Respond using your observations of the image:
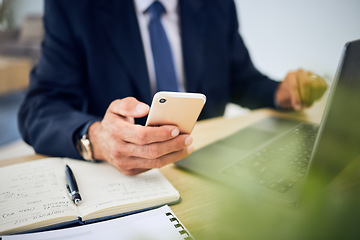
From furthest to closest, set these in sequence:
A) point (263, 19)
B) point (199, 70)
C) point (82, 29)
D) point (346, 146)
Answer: point (263, 19) < point (199, 70) < point (82, 29) < point (346, 146)

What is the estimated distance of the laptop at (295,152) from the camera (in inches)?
13.4

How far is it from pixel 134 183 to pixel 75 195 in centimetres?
10

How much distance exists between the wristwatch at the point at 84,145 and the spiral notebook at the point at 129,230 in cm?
19

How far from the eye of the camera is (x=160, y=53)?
0.84 metres

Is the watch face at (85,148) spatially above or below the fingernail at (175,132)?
below

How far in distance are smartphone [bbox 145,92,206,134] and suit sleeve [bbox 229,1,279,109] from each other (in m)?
0.61

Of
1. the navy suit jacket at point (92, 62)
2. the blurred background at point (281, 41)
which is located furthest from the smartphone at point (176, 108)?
the blurred background at point (281, 41)

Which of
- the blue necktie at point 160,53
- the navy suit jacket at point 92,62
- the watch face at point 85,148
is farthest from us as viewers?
the blue necktie at point 160,53

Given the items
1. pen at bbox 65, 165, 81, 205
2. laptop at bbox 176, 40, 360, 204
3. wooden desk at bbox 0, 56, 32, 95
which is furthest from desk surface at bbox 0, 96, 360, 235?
wooden desk at bbox 0, 56, 32, 95

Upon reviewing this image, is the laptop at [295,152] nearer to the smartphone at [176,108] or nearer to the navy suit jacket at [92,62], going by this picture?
the smartphone at [176,108]

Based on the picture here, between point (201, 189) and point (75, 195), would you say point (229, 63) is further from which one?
point (75, 195)

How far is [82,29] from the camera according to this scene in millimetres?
758

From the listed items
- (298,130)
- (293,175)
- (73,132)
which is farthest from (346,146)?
(73,132)

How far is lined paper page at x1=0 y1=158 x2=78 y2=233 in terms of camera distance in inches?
15.0
